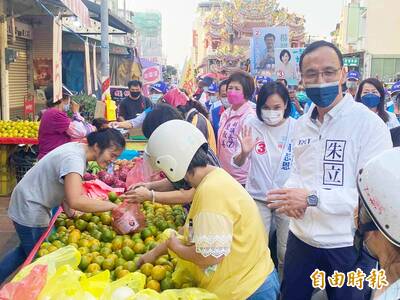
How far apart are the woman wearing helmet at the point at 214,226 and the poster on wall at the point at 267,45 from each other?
409 inches

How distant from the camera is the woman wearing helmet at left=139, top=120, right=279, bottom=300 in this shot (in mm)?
2078

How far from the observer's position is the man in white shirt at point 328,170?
2.49m

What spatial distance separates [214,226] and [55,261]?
998mm

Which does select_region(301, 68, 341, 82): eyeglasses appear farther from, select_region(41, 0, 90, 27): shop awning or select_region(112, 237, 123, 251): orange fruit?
select_region(41, 0, 90, 27): shop awning

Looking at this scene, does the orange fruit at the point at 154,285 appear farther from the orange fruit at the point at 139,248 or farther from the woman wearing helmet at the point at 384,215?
Result: the woman wearing helmet at the point at 384,215

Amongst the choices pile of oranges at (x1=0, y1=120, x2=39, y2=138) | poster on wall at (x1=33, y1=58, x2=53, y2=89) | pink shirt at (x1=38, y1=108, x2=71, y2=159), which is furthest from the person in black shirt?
poster on wall at (x1=33, y1=58, x2=53, y2=89)

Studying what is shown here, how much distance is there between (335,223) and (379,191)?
135cm

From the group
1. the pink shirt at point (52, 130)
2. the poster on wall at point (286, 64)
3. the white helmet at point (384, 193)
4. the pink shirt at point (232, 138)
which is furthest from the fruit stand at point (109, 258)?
the poster on wall at point (286, 64)

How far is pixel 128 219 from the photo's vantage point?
Answer: 351 cm

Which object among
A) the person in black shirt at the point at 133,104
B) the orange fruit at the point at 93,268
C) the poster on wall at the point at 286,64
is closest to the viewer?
the orange fruit at the point at 93,268

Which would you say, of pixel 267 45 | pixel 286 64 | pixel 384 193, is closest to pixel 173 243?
pixel 384 193

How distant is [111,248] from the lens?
329 cm

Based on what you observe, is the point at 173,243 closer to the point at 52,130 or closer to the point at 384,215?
the point at 384,215

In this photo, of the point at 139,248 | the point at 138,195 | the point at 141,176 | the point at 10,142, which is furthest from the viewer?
the point at 10,142
